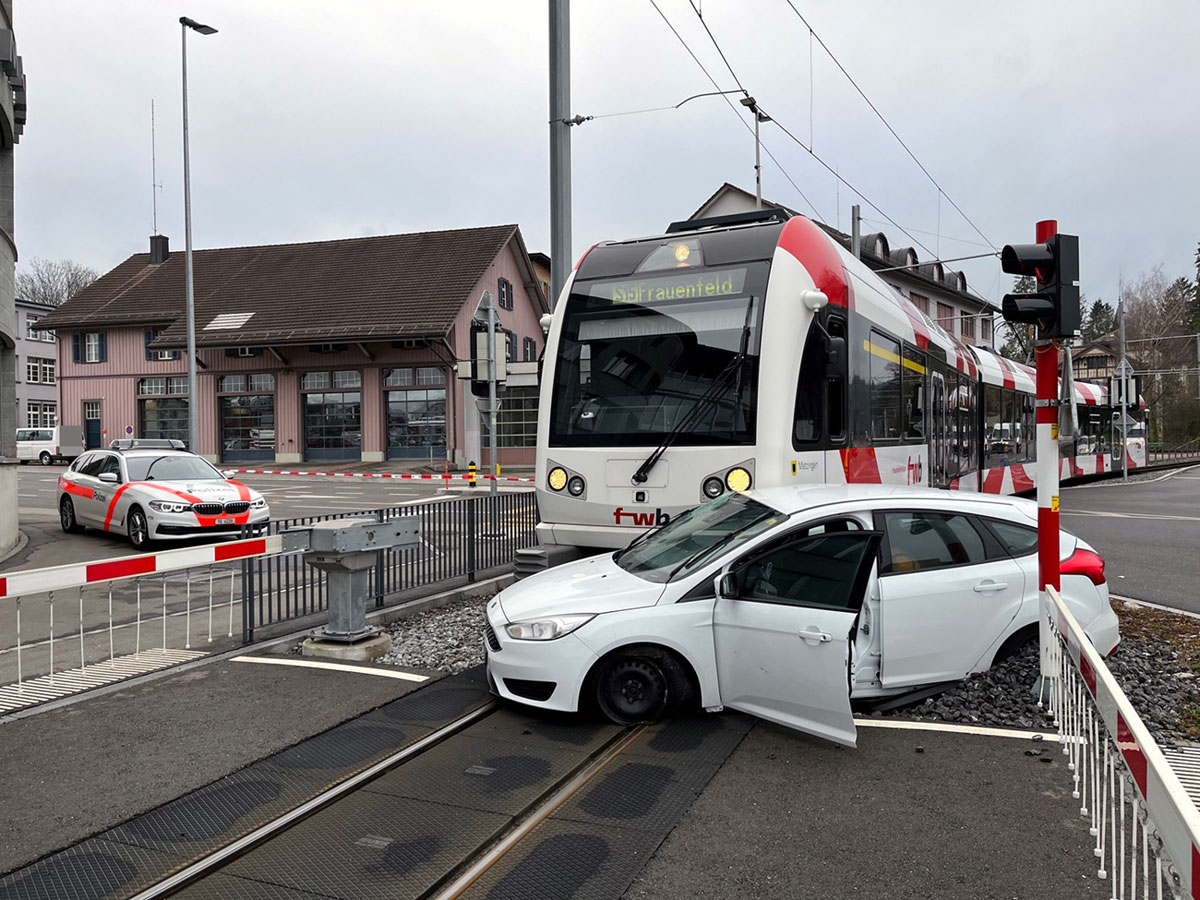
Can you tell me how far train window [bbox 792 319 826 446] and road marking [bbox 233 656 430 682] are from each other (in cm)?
367

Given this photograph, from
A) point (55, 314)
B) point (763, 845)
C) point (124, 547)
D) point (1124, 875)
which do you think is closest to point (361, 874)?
point (763, 845)

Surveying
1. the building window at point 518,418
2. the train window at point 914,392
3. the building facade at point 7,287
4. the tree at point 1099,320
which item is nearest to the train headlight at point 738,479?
the train window at point 914,392

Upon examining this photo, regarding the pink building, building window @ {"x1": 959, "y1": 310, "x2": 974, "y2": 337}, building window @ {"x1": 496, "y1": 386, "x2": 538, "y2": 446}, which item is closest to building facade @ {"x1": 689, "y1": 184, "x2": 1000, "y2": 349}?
building window @ {"x1": 959, "y1": 310, "x2": 974, "y2": 337}

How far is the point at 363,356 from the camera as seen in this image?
3888 centimetres

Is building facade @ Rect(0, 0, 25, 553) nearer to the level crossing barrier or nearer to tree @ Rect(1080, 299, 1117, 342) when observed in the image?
the level crossing barrier

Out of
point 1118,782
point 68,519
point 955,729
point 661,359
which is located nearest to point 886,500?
point 955,729

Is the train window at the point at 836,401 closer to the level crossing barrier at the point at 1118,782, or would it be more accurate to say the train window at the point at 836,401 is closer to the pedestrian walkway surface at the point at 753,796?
the level crossing barrier at the point at 1118,782

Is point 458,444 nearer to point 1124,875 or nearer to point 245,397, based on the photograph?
point 245,397

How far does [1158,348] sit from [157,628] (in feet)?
221

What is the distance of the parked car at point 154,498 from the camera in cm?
1391

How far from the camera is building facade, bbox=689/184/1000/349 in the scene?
153 feet

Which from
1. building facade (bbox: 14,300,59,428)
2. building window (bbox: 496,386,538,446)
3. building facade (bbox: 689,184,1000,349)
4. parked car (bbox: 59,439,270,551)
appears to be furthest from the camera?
building facade (bbox: 14,300,59,428)

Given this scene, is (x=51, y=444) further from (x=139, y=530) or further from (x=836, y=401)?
(x=836, y=401)

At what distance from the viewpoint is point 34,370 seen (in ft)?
213
